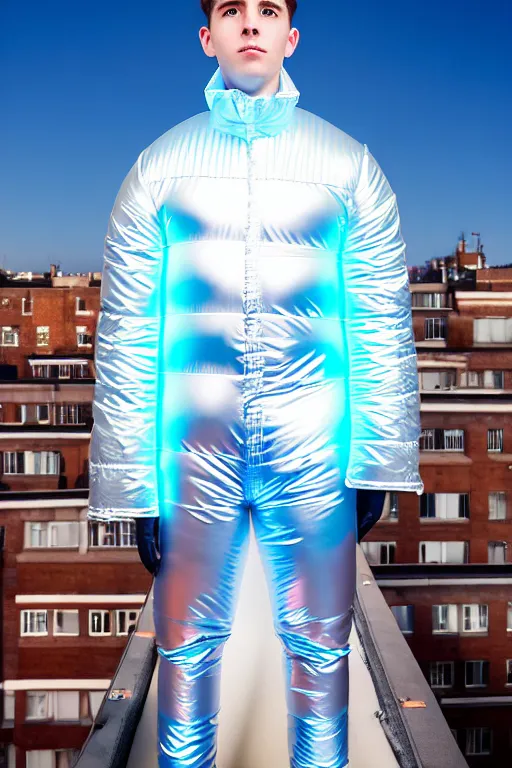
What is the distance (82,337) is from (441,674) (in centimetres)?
647

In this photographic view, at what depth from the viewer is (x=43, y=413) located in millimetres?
7809

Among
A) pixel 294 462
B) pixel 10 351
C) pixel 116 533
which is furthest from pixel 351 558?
pixel 10 351

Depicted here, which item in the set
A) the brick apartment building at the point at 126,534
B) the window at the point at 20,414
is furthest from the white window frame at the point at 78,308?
the window at the point at 20,414

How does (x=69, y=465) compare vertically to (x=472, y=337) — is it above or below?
below

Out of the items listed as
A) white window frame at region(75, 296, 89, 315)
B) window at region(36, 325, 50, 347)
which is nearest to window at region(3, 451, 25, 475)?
white window frame at region(75, 296, 89, 315)

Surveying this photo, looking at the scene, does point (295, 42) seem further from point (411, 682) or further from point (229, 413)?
point (411, 682)

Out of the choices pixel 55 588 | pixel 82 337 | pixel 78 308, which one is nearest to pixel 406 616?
pixel 55 588

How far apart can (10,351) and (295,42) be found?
8.47 m

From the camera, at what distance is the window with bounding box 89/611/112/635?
6.15m

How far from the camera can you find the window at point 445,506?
25.9 feet

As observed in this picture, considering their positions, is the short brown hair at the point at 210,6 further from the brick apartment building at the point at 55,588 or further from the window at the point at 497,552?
the window at the point at 497,552

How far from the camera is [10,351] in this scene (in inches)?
381

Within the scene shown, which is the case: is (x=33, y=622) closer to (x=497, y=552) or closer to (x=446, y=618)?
(x=446, y=618)

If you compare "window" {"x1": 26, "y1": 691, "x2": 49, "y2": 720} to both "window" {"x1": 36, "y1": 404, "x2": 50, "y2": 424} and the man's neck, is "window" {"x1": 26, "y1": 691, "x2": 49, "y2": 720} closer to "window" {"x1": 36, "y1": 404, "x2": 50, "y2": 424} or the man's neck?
"window" {"x1": 36, "y1": 404, "x2": 50, "y2": 424}
